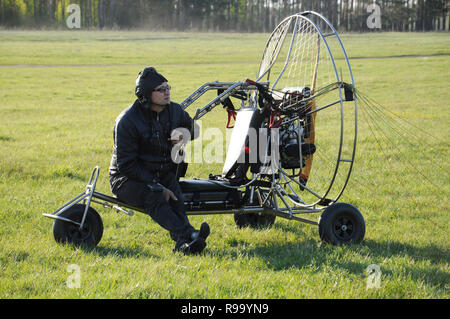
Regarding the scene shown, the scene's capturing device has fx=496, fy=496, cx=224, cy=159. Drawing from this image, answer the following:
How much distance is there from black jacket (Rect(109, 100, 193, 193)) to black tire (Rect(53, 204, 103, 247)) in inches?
17.4

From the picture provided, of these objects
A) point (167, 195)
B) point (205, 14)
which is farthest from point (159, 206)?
point (205, 14)

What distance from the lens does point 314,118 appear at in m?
6.32

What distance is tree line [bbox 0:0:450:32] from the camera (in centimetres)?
8416

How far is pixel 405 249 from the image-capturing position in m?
5.86

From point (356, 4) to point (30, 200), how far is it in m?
87.6

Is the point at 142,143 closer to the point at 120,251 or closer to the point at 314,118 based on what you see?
the point at 120,251

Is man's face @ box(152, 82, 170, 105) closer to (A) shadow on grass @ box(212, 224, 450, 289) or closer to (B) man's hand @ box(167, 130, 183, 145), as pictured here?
(B) man's hand @ box(167, 130, 183, 145)

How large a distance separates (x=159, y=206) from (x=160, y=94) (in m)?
1.29

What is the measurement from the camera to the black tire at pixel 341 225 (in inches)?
Result: 235

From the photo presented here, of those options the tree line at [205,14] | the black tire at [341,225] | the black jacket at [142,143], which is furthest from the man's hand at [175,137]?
the tree line at [205,14]

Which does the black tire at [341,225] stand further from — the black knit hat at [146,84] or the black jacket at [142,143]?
the black knit hat at [146,84]

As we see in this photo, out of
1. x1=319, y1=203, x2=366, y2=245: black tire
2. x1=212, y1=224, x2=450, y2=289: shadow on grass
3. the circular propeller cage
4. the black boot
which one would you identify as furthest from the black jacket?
x1=319, y1=203, x2=366, y2=245: black tire
